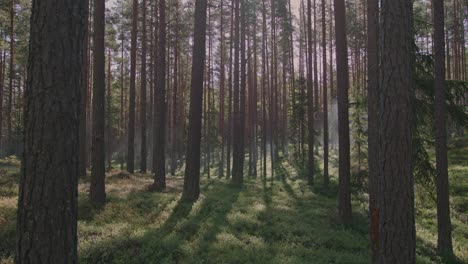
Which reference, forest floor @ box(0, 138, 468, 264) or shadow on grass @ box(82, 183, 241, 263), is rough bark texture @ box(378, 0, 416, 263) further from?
shadow on grass @ box(82, 183, 241, 263)

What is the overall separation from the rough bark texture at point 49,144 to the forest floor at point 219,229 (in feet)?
15.0

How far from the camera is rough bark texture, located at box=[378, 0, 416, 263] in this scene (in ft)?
16.2

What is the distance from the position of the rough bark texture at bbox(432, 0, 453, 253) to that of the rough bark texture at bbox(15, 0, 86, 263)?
408 inches

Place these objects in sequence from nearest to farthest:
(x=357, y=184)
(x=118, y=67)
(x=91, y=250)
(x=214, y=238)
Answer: (x=91, y=250) → (x=214, y=238) → (x=357, y=184) → (x=118, y=67)

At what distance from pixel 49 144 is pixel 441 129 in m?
10.7

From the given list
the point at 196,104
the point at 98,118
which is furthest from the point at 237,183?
the point at 98,118

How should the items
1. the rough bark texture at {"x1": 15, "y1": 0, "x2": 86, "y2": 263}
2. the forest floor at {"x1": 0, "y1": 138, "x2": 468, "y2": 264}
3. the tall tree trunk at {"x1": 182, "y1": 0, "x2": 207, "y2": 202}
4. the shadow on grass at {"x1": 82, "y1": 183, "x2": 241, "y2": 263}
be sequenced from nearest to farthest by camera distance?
the rough bark texture at {"x1": 15, "y1": 0, "x2": 86, "y2": 263} < the shadow on grass at {"x1": 82, "y1": 183, "x2": 241, "y2": 263} < the forest floor at {"x1": 0, "y1": 138, "x2": 468, "y2": 264} < the tall tree trunk at {"x1": 182, "y1": 0, "x2": 207, "y2": 202}

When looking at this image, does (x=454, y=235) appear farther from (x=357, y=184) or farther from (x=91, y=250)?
(x=91, y=250)

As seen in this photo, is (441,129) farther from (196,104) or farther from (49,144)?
(49,144)

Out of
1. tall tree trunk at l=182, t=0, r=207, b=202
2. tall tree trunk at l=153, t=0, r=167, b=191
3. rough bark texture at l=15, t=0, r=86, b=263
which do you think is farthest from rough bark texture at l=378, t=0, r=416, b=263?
tall tree trunk at l=153, t=0, r=167, b=191

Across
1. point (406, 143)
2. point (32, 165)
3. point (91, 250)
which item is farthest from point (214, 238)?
point (32, 165)

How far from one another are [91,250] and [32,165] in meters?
5.16

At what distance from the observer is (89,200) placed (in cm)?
1172

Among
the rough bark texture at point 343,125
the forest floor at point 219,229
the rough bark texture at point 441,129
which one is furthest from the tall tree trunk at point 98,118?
the rough bark texture at point 441,129
